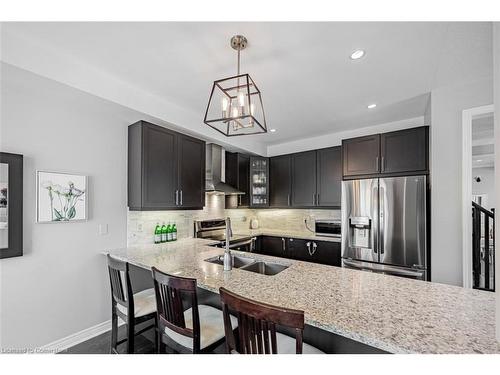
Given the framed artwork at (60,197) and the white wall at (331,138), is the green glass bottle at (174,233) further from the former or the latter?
the white wall at (331,138)

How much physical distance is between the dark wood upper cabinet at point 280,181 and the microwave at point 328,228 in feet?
2.19

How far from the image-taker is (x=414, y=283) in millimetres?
1529

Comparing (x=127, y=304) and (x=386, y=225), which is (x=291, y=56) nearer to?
(x=386, y=225)

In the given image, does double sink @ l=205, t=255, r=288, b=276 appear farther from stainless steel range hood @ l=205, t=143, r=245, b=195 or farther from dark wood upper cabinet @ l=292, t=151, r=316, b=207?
dark wood upper cabinet @ l=292, t=151, r=316, b=207

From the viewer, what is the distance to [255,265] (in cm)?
216

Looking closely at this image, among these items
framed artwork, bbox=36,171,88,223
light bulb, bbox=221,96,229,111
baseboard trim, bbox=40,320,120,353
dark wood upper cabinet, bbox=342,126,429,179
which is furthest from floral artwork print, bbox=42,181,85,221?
dark wood upper cabinet, bbox=342,126,429,179

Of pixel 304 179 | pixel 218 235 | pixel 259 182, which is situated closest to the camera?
pixel 218 235

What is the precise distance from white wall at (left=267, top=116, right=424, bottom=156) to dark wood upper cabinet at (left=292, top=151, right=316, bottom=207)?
0.37 meters

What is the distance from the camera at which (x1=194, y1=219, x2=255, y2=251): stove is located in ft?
12.0

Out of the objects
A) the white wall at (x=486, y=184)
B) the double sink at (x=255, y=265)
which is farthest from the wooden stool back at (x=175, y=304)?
the white wall at (x=486, y=184)

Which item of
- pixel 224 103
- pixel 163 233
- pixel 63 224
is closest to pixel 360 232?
pixel 224 103

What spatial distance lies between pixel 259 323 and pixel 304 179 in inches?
137

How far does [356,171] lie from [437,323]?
2.48m
